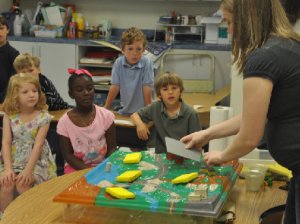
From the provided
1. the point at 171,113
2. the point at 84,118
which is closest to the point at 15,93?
the point at 84,118

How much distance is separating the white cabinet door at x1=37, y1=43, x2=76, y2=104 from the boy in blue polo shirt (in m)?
2.11

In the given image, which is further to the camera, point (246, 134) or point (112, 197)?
point (112, 197)

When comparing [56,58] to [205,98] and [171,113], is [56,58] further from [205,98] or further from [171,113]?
[171,113]

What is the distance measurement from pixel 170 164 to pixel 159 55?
3.42 m

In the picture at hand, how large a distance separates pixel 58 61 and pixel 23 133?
10.1 ft

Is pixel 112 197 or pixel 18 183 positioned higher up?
pixel 112 197

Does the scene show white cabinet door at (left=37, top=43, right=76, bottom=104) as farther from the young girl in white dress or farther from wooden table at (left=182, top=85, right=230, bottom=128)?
the young girl in white dress

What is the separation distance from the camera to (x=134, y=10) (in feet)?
19.6

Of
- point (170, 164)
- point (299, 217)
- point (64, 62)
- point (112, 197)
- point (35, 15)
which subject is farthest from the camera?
point (35, 15)

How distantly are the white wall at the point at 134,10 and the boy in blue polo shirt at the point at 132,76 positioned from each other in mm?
2396

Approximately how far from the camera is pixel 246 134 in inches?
55.4

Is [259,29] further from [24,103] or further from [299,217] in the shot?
[24,103]

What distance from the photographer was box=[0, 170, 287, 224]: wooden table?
1.55m

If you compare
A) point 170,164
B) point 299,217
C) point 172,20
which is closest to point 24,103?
point 170,164
